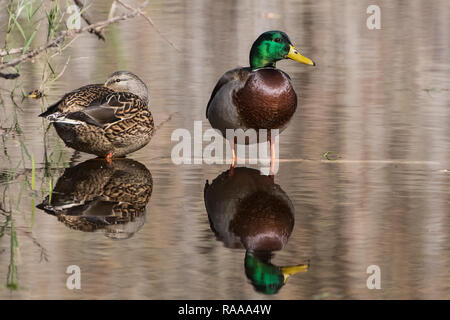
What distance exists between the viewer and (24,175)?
643 centimetres

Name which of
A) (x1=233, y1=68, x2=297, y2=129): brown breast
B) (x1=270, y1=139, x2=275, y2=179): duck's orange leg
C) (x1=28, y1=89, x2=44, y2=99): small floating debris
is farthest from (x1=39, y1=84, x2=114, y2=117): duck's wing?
(x1=28, y1=89, x2=44, y2=99): small floating debris

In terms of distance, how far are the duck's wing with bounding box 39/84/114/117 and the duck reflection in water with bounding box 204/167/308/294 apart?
1076 millimetres

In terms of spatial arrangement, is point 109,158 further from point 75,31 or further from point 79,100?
point 75,31

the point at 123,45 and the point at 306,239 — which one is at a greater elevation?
the point at 123,45

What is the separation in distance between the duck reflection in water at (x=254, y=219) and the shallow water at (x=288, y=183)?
0.03m

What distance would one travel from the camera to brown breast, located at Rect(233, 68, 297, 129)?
6.62 meters

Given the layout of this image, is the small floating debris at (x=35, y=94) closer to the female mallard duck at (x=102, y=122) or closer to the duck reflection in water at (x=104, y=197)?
the female mallard duck at (x=102, y=122)

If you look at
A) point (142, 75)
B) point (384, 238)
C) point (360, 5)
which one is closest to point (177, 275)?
point (384, 238)

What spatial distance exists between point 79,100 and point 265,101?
4.19ft

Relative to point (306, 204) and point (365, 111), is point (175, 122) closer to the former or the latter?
point (365, 111)

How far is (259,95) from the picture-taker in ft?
21.8

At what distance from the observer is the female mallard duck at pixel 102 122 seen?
6711mm

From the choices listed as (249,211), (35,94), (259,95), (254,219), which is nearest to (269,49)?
(259,95)

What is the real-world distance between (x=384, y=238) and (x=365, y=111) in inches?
131
